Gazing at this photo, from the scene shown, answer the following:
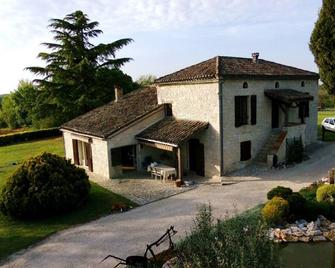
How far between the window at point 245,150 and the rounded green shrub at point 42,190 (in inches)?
398

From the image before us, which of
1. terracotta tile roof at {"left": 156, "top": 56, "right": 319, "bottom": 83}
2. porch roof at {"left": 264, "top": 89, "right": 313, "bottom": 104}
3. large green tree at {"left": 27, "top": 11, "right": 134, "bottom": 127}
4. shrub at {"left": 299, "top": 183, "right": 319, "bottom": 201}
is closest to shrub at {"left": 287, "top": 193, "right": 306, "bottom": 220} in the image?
shrub at {"left": 299, "top": 183, "right": 319, "bottom": 201}

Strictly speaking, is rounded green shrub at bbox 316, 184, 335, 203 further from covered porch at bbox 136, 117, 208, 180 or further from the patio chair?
the patio chair

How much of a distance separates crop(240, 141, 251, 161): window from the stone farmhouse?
63mm

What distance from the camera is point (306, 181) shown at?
19.3 m

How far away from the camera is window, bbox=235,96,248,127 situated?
2148cm

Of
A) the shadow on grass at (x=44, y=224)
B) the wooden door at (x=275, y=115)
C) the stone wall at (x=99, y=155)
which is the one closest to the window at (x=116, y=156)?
the stone wall at (x=99, y=155)

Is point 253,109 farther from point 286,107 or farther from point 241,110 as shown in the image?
point 286,107

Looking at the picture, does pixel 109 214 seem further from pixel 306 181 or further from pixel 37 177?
pixel 306 181

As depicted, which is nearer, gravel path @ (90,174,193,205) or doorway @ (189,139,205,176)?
gravel path @ (90,174,193,205)

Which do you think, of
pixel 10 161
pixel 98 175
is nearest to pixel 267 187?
pixel 98 175

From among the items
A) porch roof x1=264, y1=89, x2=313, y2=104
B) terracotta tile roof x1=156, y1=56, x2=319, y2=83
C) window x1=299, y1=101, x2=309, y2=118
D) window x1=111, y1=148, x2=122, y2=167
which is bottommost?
window x1=111, y1=148, x2=122, y2=167

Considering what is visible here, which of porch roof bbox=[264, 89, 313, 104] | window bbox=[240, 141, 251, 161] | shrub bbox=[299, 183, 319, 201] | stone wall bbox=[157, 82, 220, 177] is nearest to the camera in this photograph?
shrub bbox=[299, 183, 319, 201]

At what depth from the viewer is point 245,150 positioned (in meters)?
22.4

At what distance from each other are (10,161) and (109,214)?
65.3 feet
